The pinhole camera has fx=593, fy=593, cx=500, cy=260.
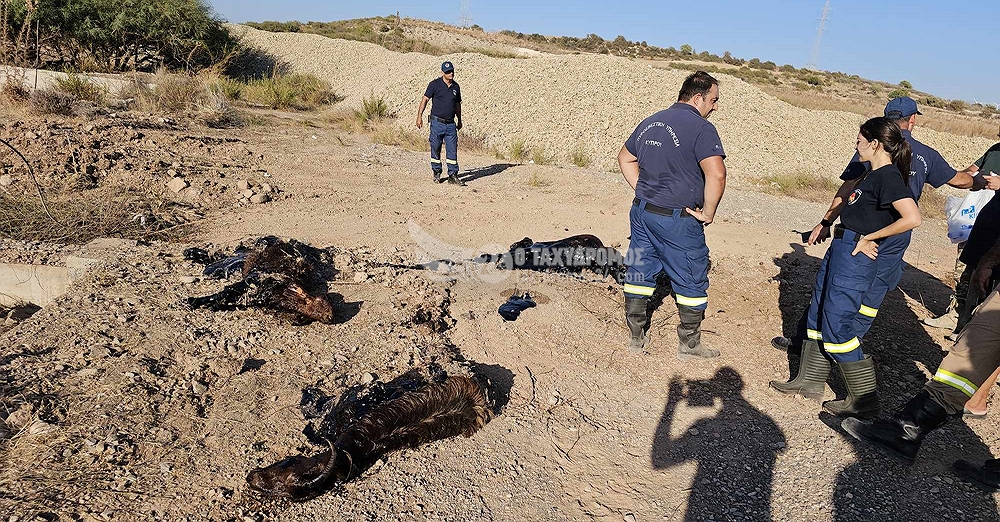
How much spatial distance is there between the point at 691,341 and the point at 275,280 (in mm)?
3100

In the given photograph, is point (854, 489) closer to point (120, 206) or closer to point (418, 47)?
point (120, 206)

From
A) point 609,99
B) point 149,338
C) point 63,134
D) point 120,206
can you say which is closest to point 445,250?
point 149,338

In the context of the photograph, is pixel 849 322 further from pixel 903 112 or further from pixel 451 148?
pixel 451 148

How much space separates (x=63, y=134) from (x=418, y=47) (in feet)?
85.6

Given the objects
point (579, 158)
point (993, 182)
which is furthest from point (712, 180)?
point (579, 158)

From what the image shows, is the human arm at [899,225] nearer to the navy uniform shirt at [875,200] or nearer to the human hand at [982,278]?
the navy uniform shirt at [875,200]

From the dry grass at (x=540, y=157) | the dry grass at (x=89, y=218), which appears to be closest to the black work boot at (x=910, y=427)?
the dry grass at (x=89, y=218)

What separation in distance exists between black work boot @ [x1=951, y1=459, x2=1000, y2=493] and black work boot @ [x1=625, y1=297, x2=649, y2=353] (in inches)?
75.1

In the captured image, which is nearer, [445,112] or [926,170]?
[926,170]

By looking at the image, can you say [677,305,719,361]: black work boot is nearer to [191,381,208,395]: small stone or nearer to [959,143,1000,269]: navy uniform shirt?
[959,143,1000,269]: navy uniform shirt

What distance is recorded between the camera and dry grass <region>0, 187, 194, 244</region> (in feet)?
18.4

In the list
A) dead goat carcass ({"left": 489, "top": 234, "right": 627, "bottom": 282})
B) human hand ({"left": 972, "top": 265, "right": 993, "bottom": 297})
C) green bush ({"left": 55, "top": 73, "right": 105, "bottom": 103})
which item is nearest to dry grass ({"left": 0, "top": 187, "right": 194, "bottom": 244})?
dead goat carcass ({"left": 489, "top": 234, "right": 627, "bottom": 282})

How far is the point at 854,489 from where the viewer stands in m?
2.93

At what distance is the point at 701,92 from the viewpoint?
3.76 metres
